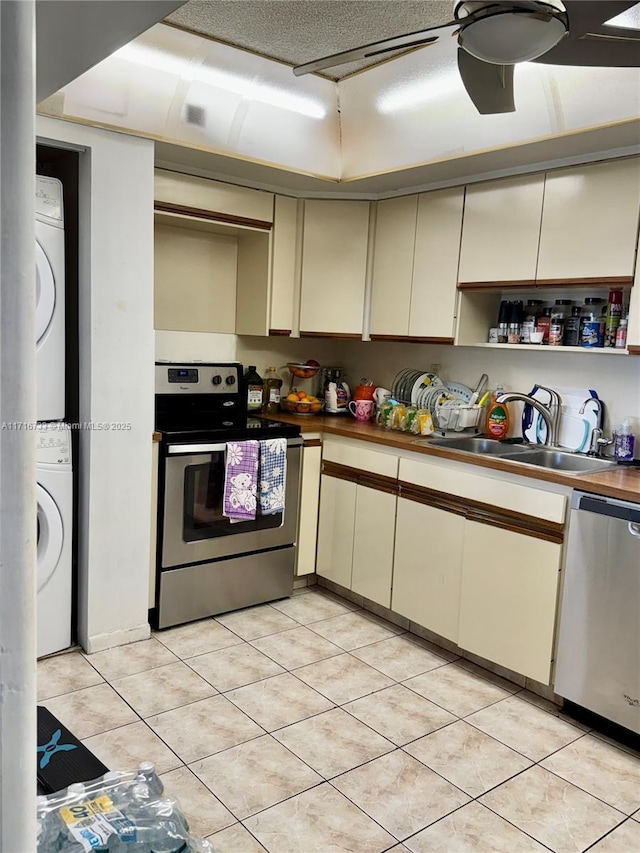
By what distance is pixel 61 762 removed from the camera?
1.42 metres

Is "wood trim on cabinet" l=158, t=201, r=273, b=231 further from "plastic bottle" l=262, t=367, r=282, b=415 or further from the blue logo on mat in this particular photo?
the blue logo on mat

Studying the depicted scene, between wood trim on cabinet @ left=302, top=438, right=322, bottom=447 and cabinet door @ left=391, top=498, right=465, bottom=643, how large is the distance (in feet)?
1.97

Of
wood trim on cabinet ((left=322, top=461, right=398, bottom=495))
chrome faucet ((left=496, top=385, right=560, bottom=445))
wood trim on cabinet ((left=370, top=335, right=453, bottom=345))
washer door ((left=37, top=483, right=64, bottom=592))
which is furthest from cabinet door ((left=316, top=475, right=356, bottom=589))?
washer door ((left=37, top=483, right=64, bottom=592))

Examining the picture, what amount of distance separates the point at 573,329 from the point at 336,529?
1.52 meters

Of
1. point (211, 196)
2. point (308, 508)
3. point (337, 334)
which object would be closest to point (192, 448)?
point (308, 508)

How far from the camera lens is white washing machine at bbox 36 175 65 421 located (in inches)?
103

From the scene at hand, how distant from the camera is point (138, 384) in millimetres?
2928

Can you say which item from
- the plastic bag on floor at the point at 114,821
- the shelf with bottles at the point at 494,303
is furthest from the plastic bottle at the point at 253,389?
the plastic bag on floor at the point at 114,821

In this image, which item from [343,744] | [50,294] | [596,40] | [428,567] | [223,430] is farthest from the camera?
[223,430]

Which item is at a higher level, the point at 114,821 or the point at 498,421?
the point at 498,421

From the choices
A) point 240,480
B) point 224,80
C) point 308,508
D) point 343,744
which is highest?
point 224,80

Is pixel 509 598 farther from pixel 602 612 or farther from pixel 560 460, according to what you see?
pixel 560 460

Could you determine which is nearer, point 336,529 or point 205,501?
point 205,501

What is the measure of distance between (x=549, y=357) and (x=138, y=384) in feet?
6.18
